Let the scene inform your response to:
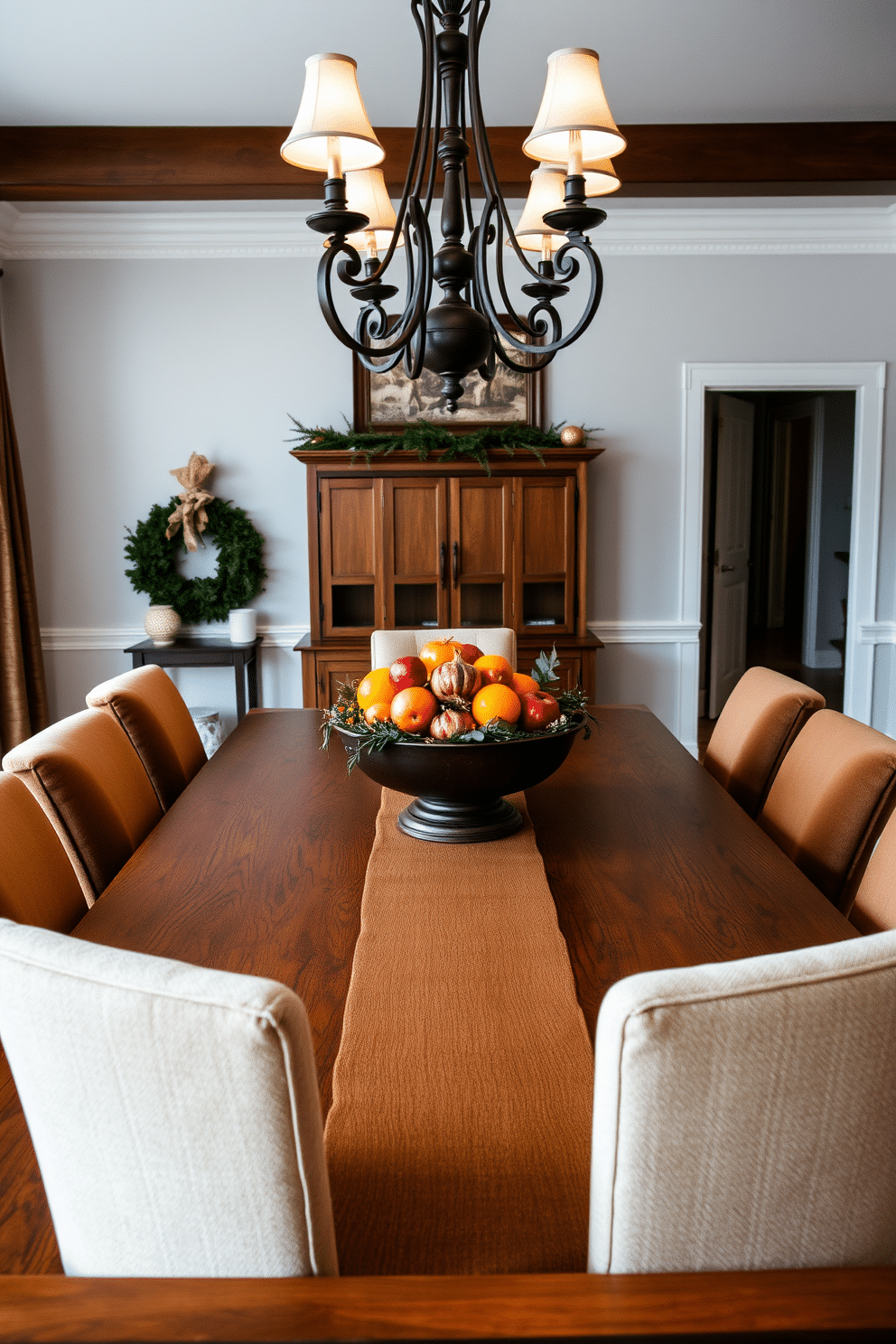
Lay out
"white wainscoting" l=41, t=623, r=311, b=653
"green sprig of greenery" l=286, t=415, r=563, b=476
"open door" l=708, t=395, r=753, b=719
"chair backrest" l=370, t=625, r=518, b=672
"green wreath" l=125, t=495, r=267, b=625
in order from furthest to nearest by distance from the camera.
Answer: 1. "open door" l=708, t=395, r=753, b=719
2. "white wainscoting" l=41, t=623, r=311, b=653
3. "green wreath" l=125, t=495, r=267, b=625
4. "green sprig of greenery" l=286, t=415, r=563, b=476
5. "chair backrest" l=370, t=625, r=518, b=672

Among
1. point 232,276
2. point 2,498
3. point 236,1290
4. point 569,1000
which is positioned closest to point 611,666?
point 232,276

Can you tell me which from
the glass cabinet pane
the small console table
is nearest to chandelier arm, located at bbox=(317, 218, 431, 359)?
the glass cabinet pane

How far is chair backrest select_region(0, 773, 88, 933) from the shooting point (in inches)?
52.3

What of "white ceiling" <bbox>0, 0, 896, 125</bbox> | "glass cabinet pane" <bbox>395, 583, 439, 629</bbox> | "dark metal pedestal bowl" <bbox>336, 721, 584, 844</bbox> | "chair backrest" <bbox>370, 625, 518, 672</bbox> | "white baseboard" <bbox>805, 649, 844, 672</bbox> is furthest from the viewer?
"white baseboard" <bbox>805, 649, 844, 672</bbox>

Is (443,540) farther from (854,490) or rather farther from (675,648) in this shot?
(854,490)

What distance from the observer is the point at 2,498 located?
4.14 m

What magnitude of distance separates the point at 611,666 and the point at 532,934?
3498mm

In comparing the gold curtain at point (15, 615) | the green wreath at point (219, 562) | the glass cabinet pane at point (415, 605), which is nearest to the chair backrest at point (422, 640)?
the glass cabinet pane at point (415, 605)

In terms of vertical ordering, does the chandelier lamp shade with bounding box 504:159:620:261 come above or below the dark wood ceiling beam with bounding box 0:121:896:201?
below

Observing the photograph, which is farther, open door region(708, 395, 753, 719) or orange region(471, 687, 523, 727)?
open door region(708, 395, 753, 719)

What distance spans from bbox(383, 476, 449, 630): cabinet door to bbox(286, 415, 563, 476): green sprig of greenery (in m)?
0.13

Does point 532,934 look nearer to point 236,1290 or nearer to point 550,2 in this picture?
point 236,1290

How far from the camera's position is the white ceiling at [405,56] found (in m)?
2.76

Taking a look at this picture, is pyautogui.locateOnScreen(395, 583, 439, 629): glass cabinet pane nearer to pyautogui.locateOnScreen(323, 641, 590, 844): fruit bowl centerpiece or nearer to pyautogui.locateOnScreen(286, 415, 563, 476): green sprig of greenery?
pyautogui.locateOnScreen(286, 415, 563, 476): green sprig of greenery
